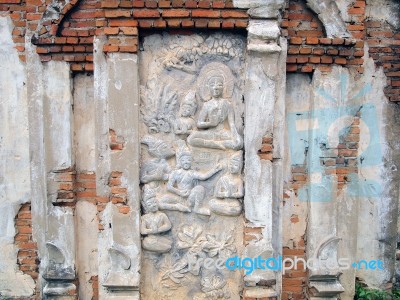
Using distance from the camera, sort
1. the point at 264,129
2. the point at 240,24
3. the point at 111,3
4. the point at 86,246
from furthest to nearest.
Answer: the point at 86,246 < the point at 264,129 < the point at 240,24 < the point at 111,3

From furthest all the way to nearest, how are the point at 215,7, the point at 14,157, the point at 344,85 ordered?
the point at 14,157 → the point at 344,85 → the point at 215,7

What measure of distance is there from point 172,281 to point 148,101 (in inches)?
77.0

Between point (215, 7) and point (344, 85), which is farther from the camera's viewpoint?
point (344, 85)

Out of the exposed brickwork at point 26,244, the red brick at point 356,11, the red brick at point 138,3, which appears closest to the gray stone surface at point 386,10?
the red brick at point 356,11

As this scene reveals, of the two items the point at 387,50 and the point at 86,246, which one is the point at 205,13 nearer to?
the point at 387,50

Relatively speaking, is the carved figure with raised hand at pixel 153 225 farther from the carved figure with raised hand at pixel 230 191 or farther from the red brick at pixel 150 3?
the red brick at pixel 150 3

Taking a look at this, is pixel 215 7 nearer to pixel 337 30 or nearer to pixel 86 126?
pixel 337 30

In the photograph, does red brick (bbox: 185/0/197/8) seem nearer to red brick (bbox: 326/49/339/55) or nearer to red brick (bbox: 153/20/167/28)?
red brick (bbox: 153/20/167/28)

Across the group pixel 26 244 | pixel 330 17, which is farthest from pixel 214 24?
pixel 26 244

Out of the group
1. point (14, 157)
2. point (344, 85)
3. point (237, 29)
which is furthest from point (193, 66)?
point (14, 157)

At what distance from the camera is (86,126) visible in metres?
4.33

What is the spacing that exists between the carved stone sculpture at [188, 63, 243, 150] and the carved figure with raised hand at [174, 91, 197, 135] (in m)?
0.07

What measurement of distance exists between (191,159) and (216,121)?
1.57ft

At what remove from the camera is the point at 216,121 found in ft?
13.5
